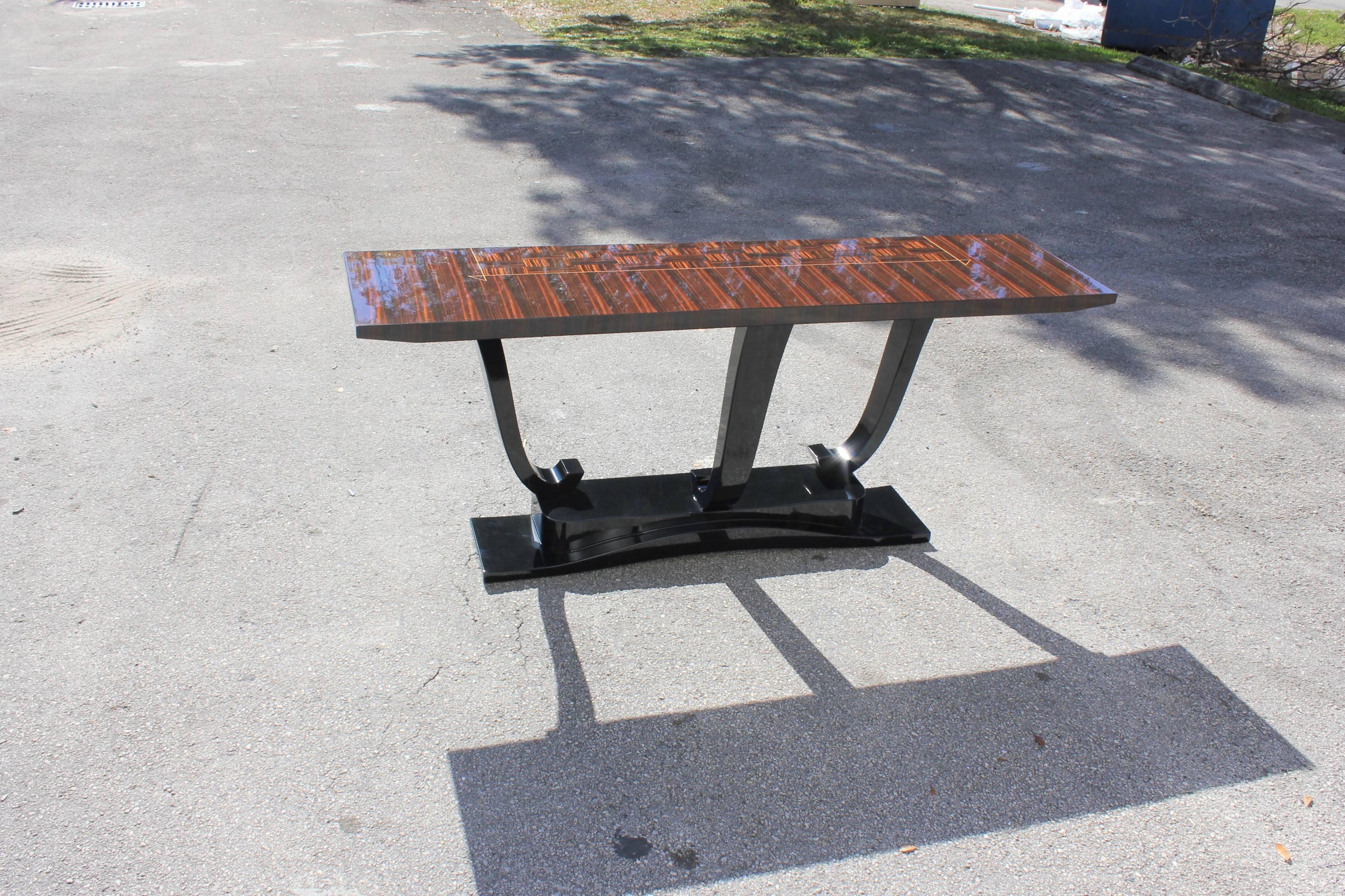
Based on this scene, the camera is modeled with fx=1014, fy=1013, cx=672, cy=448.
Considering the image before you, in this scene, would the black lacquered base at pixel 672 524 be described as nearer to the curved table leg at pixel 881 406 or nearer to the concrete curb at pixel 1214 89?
the curved table leg at pixel 881 406

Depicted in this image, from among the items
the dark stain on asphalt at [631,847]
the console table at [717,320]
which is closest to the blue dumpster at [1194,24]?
the console table at [717,320]

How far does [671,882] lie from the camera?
7.14 feet

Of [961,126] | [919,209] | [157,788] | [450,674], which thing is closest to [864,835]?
[450,674]

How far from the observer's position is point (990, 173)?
7.23 m

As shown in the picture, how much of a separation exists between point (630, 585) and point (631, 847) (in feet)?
3.24

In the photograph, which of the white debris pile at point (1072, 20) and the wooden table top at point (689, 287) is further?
the white debris pile at point (1072, 20)

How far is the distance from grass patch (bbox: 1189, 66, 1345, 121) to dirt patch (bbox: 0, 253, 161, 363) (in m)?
9.58

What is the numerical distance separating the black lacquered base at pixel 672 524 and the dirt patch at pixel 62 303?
2.30 meters

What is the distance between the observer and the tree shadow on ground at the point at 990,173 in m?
5.20

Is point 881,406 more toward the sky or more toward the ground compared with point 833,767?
more toward the sky

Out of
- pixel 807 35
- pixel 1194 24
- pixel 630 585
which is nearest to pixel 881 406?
pixel 630 585

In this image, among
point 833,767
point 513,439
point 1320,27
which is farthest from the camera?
point 1320,27

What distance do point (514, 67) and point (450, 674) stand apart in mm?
7776

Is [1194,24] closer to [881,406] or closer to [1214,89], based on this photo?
[1214,89]
